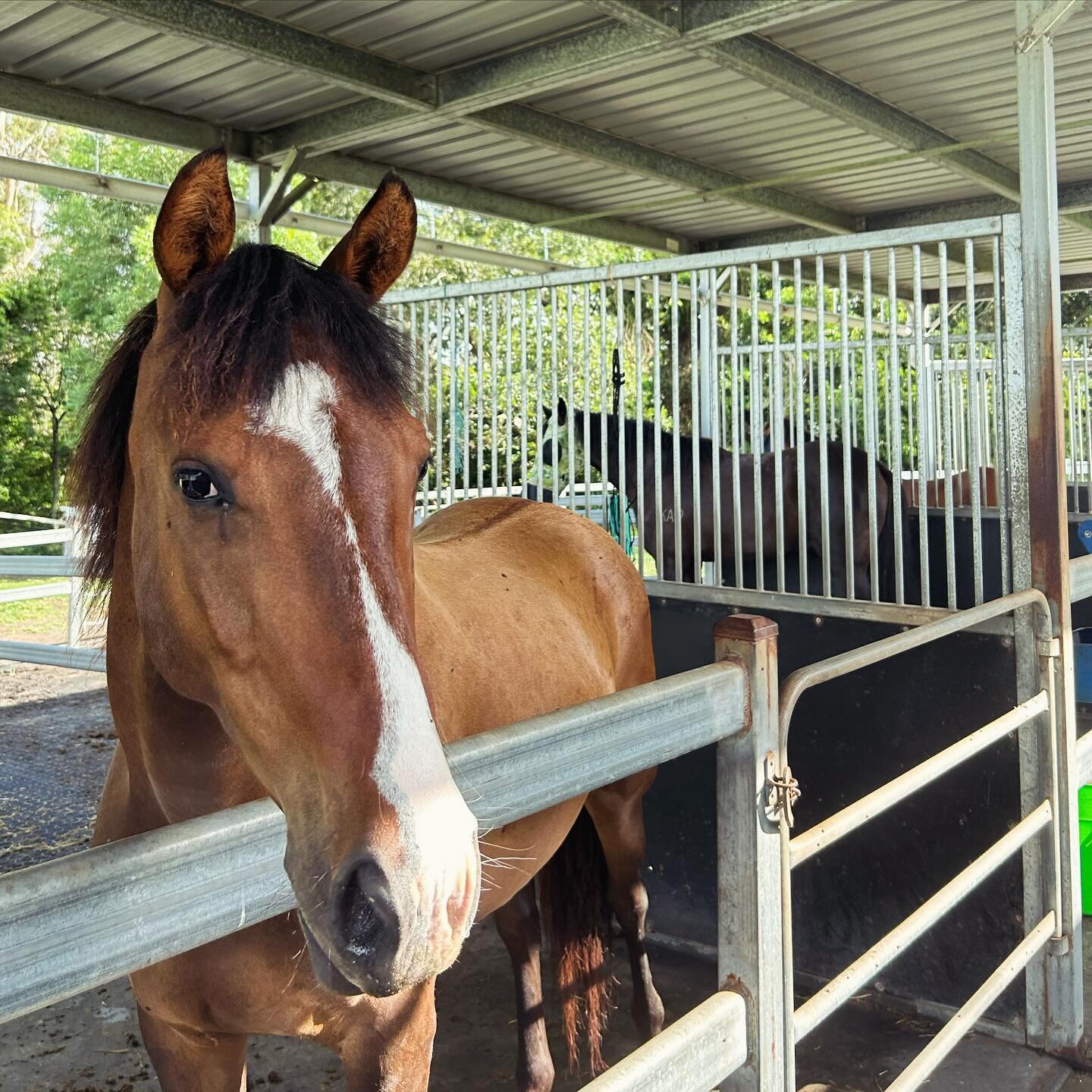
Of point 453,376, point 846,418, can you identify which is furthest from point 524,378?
point 846,418

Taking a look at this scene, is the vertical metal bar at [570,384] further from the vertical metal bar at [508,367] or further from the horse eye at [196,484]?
the horse eye at [196,484]

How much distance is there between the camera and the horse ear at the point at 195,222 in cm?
120

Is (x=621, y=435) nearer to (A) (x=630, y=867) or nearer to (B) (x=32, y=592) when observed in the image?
(A) (x=630, y=867)

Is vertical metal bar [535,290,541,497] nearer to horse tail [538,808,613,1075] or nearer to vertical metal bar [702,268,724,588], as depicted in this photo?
vertical metal bar [702,268,724,588]

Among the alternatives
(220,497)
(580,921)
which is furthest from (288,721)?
(580,921)

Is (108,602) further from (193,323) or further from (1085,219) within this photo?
(1085,219)

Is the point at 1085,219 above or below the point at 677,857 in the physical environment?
above

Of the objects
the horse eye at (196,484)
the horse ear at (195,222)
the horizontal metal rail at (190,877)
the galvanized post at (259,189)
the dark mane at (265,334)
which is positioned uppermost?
the galvanized post at (259,189)

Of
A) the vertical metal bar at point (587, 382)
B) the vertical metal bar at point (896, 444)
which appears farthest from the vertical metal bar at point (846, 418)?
the vertical metal bar at point (587, 382)

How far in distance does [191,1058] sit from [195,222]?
137 cm

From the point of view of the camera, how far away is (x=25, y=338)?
16359mm

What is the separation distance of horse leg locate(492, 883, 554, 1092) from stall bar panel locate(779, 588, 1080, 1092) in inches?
31.2

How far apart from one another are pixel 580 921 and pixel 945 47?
3.72 m

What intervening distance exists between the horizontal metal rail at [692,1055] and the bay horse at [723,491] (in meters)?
2.40
